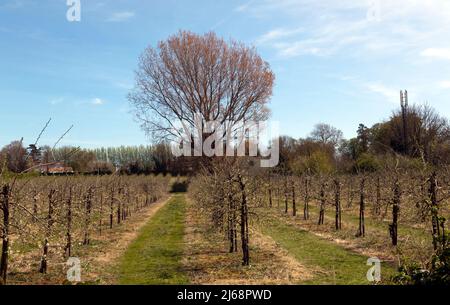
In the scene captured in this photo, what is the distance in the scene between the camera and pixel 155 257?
12984 mm

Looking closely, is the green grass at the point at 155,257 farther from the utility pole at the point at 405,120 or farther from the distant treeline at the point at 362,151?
the utility pole at the point at 405,120

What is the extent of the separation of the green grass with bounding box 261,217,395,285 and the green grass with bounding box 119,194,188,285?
3610mm

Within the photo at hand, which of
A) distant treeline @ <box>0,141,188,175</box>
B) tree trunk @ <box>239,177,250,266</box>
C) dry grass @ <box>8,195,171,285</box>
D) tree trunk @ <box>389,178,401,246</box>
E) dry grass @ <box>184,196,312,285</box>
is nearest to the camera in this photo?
dry grass @ <box>184,196,312,285</box>

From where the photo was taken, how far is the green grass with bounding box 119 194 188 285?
1025cm

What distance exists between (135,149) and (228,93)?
57.6m

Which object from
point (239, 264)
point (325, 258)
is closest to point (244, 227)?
point (239, 264)

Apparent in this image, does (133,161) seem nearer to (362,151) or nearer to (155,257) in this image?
(362,151)

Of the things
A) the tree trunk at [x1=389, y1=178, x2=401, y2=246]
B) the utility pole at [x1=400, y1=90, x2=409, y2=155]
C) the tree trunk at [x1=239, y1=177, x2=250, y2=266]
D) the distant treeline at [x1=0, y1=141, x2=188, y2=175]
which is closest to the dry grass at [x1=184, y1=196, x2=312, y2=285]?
the tree trunk at [x1=239, y1=177, x2=250, y2=266]

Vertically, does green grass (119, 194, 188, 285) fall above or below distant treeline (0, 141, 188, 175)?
below

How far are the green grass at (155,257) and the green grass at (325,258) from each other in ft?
11.8

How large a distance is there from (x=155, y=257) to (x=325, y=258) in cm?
532

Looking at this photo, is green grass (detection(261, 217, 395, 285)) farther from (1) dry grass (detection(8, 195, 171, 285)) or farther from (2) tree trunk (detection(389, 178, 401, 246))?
(1) dry grass (detection(8, 195, 171, 285))

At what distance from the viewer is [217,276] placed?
34.4ft

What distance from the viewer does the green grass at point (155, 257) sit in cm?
1025
